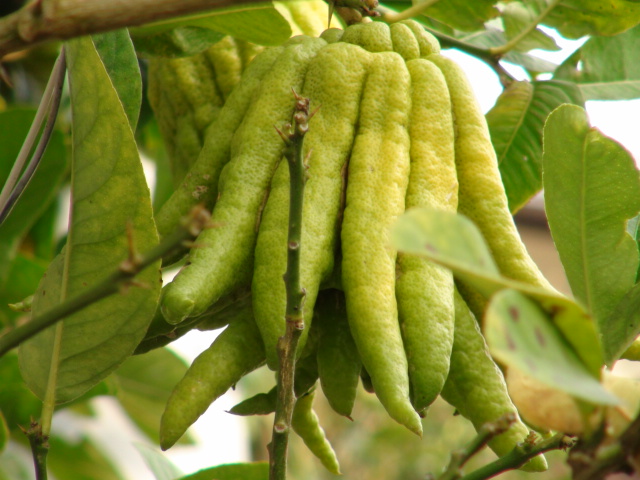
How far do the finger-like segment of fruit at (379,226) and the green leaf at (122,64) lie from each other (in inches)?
8.5

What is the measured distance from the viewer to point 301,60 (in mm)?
666

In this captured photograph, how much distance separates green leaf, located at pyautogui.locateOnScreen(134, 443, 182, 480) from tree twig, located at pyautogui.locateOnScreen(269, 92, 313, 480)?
40 cm

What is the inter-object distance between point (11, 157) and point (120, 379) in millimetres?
421

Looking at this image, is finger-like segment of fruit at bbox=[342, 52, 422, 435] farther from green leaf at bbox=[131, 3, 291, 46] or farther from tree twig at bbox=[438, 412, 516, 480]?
green leaf at bbox=[131, 3, 291, 46]

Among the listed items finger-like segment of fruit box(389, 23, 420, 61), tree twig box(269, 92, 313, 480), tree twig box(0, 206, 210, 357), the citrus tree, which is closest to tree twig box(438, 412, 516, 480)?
the citrus tree

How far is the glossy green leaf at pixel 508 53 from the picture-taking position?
982 millimetres

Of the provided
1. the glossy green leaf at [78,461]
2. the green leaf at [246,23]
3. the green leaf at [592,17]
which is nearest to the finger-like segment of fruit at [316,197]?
the green leaf at [246,23]

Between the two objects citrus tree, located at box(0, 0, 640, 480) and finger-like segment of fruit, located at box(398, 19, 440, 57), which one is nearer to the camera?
citrus tree, located at box(0, 0, 640, 480)

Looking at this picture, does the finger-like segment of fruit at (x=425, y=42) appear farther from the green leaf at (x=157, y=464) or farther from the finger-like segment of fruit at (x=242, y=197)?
the green leaf at (x=157, y=464)

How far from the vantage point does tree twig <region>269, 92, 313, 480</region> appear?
0.47 meters

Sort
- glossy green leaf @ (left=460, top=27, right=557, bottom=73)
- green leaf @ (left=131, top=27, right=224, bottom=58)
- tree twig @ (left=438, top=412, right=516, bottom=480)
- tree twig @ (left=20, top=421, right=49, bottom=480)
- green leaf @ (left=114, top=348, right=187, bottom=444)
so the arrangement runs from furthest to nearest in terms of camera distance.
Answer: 1. green leaf @ (left=114, top=348, right=187, bottom=444)
2. glossy green leaf @ (left=460, top=27, right=557, bottom=73)
3. green leaf @ (left=131, top=27, right=224, bottom=58)
4. tree twig @ (left=20, top=421, right=49, bottom=480)
5. tree twig @ (left=438, top=412, right=516, bottom=480)

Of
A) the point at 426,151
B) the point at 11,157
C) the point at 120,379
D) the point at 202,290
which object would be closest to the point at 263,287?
the point at 202,290

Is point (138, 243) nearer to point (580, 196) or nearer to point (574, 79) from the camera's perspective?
point (580, 196)

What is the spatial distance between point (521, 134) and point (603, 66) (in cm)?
20
